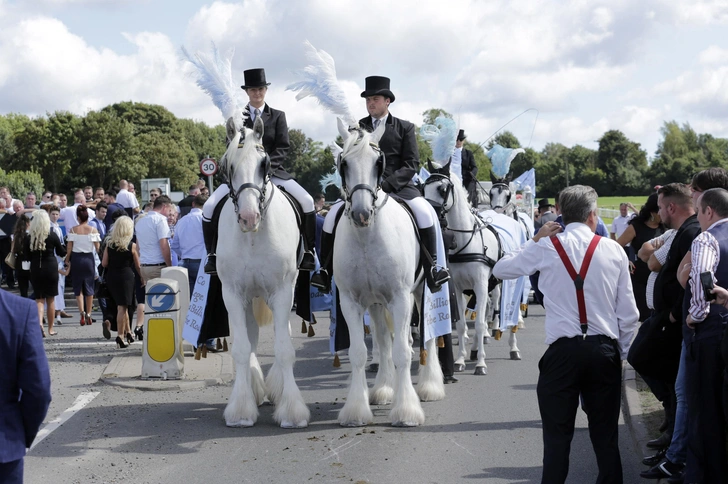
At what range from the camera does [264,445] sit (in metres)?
7.52

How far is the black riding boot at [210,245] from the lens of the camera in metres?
8.74

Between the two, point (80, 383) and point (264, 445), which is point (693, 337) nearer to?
point (264, 445)

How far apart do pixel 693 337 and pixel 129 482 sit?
14.0ft

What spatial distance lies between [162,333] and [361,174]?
437 cm

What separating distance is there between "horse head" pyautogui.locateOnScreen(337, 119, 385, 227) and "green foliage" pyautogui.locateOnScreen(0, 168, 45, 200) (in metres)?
54.6

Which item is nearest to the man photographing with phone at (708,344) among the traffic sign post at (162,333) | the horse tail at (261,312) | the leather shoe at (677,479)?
the leather shoe at (677,479)

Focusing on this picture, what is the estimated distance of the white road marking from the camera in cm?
793

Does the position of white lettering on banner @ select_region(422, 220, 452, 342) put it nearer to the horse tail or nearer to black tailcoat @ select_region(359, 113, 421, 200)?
black tailcoat @ select_region(359, 113, 421, 200)

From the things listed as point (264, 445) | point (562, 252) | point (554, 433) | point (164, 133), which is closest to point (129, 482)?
point (264, 445)

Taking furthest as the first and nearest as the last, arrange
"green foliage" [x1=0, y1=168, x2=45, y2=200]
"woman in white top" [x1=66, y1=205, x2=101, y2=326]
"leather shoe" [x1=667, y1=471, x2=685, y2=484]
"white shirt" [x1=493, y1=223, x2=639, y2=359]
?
"green foliage" [x1=0, y1=168, x2=45, y2=200] → "woman in white top" [x1=66, y1=205, x2=101, y2=326] → "leather shoe" [x1=667, y1=471, x2=685, y2=484] → "white shirt" [x1=493, y1=223, x2=639, y2=359]

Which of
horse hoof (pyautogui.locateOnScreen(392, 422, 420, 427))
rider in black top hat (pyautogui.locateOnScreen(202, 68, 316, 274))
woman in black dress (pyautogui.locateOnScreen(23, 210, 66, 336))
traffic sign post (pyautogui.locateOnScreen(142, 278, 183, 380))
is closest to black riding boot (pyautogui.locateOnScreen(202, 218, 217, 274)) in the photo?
rider in black top hat (pyautogui.locateOnScreen(202, 68, 316, 274))

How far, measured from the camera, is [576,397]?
17.5ft

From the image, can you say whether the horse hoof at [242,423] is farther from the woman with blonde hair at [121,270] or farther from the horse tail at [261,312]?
the woman with blonde hair at [121,270]

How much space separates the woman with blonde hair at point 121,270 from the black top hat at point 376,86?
248 inches
